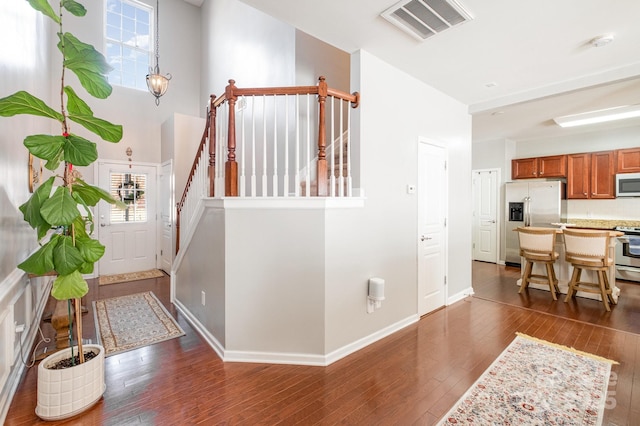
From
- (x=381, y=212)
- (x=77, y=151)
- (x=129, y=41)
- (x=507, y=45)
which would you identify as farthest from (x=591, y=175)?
(x=129, y=41)

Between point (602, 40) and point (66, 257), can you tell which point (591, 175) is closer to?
point (602, 40)

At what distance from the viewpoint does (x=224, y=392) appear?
7.17 feet

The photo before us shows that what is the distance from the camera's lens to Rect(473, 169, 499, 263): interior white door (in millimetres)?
6840

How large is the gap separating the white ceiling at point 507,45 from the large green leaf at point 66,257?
6.76 ft

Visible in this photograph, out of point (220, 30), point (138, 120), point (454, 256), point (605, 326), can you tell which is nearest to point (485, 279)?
point (454, 256)

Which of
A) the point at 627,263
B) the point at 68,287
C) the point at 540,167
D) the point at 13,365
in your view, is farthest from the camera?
the point at 540,167

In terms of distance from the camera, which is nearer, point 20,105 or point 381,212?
point 20,105

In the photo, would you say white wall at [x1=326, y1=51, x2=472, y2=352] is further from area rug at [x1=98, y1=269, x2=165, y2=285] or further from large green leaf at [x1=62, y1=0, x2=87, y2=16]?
area rug at [x1=98, y1=269, x2=165, y2=285]

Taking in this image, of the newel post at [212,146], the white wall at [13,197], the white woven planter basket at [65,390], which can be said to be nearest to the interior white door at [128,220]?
the white wall at [13,197]

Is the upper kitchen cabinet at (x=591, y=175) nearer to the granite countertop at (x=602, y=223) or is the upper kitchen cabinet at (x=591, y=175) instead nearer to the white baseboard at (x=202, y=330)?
the granite countertop at (x=602, y=223)

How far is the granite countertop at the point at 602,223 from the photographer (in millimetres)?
5398

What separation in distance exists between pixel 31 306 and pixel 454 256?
193 inches

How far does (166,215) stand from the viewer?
6023 millimetres

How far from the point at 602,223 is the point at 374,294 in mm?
5713
